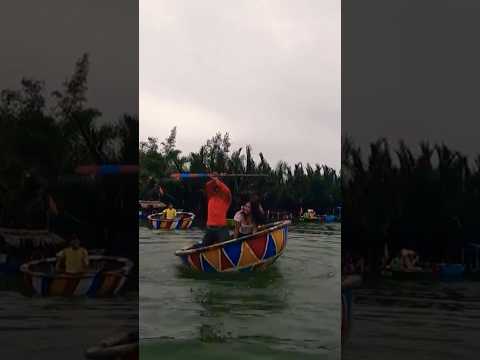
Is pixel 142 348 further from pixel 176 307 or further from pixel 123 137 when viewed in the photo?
pixel 123 137

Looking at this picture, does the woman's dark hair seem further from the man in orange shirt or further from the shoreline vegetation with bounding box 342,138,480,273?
the shoreline vegetation with bounding box 342,138,480,273

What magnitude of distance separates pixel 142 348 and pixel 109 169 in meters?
5.22

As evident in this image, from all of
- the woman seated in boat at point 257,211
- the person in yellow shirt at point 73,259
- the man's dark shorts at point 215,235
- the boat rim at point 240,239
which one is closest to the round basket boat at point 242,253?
the boat rim at point 240,239

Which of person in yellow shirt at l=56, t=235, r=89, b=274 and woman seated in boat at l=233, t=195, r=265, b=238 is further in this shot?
woman seated in boat at l=233, t=195, r=265, b=238

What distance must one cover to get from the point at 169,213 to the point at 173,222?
0.56 feet

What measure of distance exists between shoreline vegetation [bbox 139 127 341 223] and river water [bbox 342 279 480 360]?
13.6 feet

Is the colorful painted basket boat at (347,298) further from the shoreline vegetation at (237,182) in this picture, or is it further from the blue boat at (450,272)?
the shoreline vegetation at (237,182)

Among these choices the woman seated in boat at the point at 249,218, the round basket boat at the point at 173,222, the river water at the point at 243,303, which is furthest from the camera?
the round basket boat at the point at 173,222

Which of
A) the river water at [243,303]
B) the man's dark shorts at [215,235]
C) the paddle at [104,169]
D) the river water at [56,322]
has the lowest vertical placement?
the river water at [243,303]

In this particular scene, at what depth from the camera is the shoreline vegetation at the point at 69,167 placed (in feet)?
9.75

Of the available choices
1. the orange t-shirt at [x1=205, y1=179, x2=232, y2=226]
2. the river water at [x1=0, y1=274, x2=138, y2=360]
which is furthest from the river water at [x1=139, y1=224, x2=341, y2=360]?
the river water at [x1=0, y1=274, x2=138, y2=360]

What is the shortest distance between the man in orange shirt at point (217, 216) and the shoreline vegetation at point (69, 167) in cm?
461

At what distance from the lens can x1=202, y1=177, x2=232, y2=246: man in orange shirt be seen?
7590 mm

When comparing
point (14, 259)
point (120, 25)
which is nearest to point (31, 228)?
point (14, 259)
